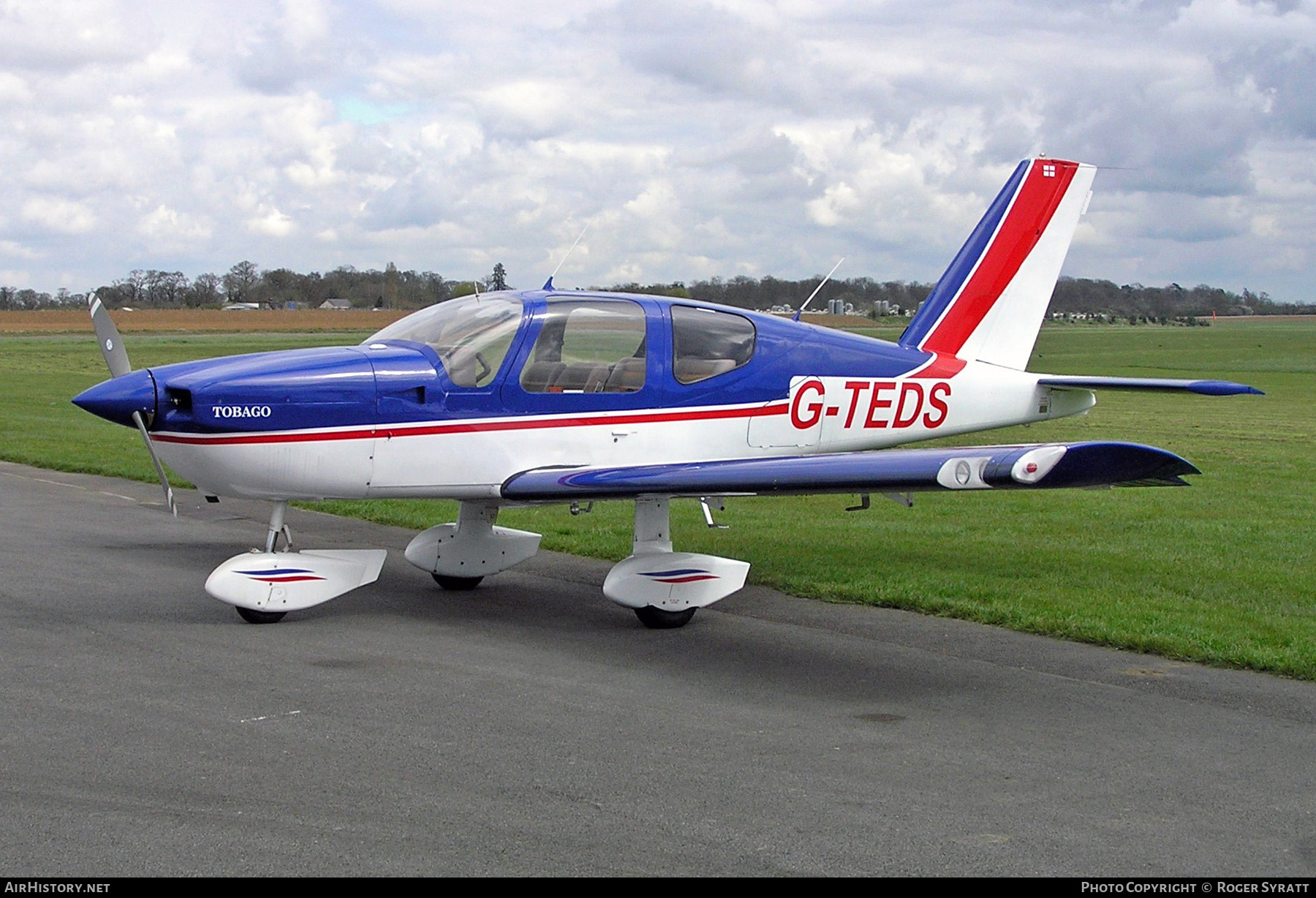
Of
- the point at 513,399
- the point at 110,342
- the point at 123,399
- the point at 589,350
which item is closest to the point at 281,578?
the point at 123,399

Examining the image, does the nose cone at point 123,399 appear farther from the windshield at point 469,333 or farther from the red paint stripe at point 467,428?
the windshield at point 469,333

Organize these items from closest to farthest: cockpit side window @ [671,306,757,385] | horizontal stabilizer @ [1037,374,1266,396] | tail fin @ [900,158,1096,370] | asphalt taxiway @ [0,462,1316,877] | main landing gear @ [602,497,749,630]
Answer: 1. asphalt taxiway @ [0,462,1316,877]
2. main landing gear @ [602,497,749,630]
3. cockpit side window @ [671,306,757,385]
4. horizontal stabilizer @ [1037,374,1266,396]
5. tail fin @ [900,158,1096,370]

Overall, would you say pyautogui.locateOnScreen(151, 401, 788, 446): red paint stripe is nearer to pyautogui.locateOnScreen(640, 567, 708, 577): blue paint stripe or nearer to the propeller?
the propeller

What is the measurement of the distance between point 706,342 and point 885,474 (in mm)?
2583

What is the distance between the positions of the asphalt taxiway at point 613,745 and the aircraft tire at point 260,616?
0.31 feet

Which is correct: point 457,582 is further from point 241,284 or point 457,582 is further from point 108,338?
point 241,284

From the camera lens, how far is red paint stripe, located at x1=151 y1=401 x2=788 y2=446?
7.86 metres

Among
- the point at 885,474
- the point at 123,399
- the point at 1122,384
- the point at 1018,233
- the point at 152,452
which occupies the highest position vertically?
the point at 1018,233

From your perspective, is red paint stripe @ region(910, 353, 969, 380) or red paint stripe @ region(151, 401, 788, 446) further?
red paint stripe @ region(910, 353, 969, 380)

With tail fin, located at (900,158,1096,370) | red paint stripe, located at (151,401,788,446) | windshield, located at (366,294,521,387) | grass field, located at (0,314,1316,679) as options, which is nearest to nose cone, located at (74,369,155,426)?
red paint stripe, located at (151,401,788,446)

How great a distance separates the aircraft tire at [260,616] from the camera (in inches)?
314

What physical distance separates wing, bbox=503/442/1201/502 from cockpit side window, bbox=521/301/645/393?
1.90 feet

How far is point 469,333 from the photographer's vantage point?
8.53 meters

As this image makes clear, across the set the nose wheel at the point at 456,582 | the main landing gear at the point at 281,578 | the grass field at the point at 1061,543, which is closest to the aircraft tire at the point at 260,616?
the main landing gear at the point at 281,578
